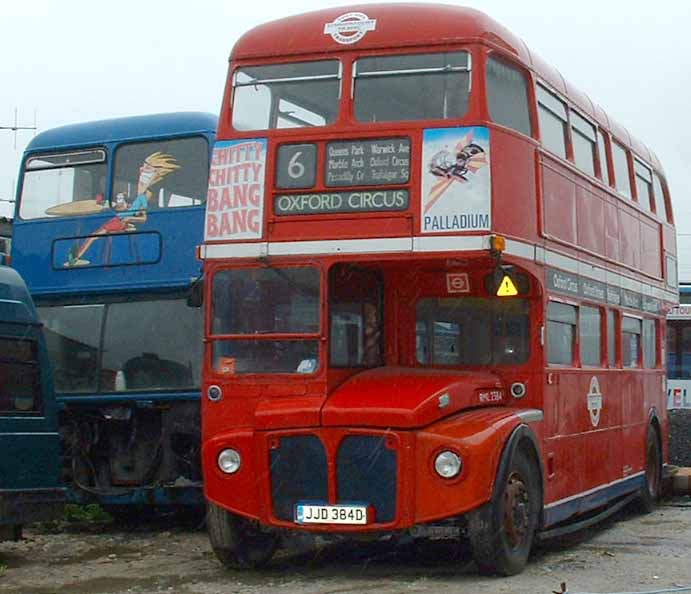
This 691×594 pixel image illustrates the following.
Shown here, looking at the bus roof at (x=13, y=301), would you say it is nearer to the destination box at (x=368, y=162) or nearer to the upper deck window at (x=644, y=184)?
the destination box at (x=368, y=162)

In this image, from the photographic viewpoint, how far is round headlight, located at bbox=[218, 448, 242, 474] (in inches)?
441

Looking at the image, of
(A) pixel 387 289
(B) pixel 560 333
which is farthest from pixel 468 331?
(B) pixel 560 333

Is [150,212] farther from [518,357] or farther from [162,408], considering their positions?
[518,357]

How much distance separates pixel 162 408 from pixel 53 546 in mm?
1884

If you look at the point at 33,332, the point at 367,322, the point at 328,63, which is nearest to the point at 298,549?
the point at 367,322

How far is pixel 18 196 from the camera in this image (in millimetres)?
16719

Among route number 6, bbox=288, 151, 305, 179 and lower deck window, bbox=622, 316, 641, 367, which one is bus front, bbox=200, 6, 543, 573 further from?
lower deck window, bbox=622, 316, 641, 367

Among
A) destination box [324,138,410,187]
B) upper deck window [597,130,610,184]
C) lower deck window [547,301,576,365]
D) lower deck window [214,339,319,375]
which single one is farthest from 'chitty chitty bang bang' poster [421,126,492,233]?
upper deck window [597,130,610,184]

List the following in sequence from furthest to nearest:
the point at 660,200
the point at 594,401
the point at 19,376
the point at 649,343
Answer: the point at 660,200 < the point at 649,343 < the point at 594,401 < the point at 19,376

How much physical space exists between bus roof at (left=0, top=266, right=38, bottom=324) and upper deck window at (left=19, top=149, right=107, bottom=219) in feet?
9.41

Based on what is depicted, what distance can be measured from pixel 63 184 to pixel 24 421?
166 inches

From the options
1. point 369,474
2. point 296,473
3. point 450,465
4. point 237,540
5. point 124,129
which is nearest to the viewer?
point 450,465

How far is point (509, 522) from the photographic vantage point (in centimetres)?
1111

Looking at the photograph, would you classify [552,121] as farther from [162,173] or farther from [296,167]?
[162,173]
